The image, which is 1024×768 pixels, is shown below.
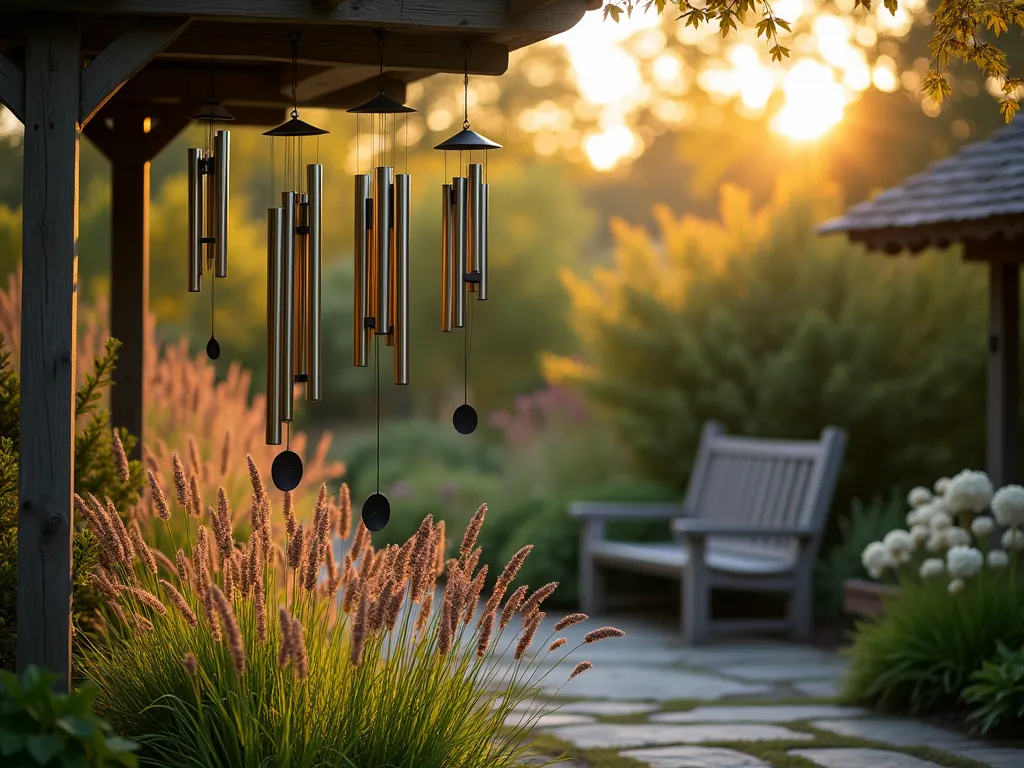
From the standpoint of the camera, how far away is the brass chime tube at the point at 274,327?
160 inches

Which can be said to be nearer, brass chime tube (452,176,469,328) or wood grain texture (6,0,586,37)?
wood grain texture (6,0,586,37)

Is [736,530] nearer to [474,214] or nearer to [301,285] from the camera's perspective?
[474,214]

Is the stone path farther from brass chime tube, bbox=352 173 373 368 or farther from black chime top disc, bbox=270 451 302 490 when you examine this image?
brass chime tube, bbox=352 173 373 368

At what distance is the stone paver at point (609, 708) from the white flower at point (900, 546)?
1333 mm

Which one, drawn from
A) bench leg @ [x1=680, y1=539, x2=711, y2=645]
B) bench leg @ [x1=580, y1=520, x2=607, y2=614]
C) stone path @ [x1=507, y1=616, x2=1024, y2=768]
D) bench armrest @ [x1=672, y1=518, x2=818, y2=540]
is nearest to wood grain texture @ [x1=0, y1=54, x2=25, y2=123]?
stone path @ [x1=507, y1=616, x2=1024, y2=768]

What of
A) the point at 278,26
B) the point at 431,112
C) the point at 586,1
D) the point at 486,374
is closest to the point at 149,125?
the point at 278,26

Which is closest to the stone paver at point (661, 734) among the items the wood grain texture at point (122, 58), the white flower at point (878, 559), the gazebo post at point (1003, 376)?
the white flower at point (878, 559)

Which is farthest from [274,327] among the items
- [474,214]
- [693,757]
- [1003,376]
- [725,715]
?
[1003,376]

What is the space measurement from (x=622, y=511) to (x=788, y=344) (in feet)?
6.87

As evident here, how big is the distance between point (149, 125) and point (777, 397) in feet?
16.2

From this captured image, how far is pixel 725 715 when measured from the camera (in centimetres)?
575

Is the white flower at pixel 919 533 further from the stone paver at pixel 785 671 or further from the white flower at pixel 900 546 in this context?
the stone paver at pixel 785 671

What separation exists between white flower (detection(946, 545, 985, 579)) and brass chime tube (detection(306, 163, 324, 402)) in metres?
2.98

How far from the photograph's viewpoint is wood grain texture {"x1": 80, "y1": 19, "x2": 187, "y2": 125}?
12.4ft
